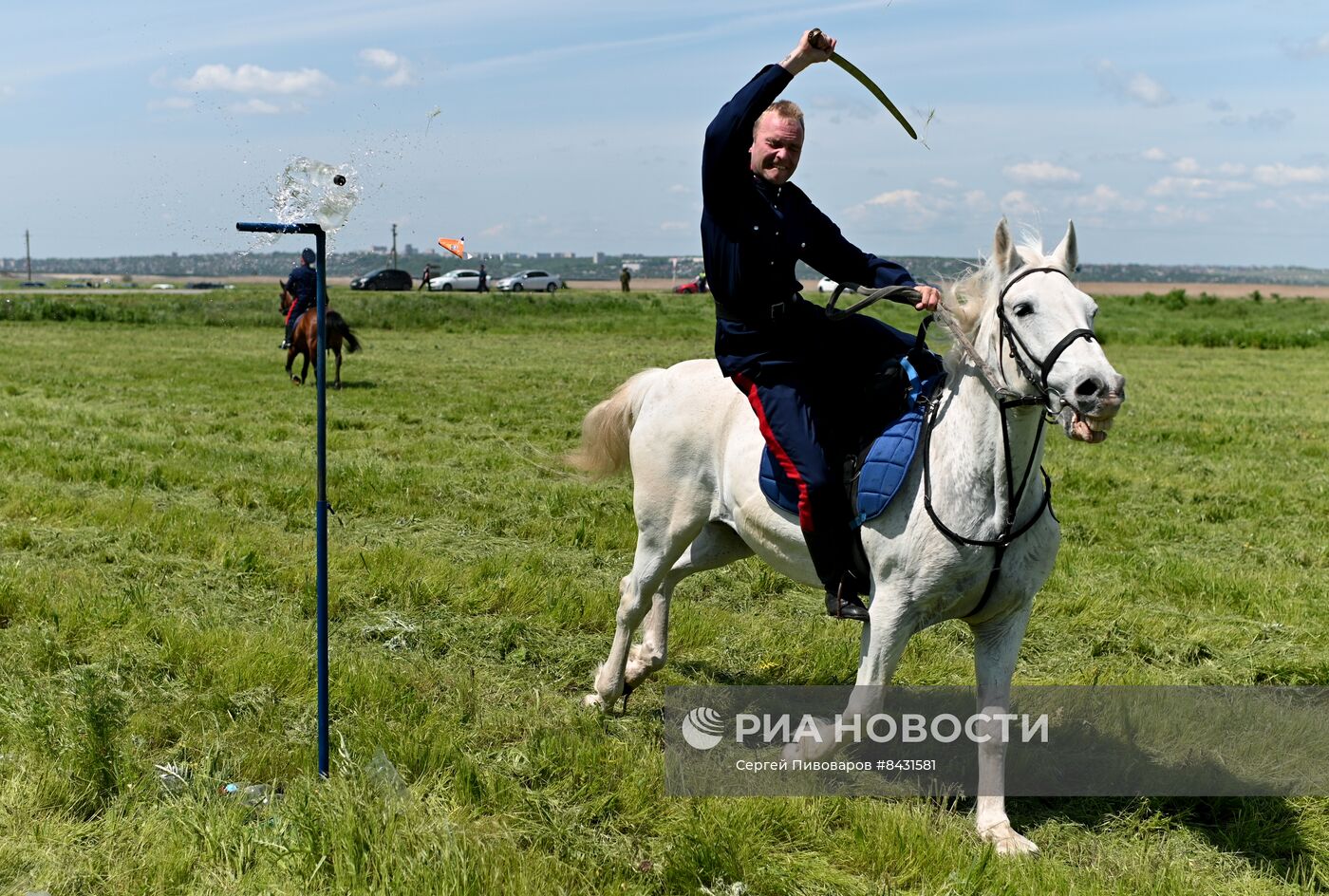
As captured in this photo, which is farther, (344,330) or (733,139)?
(344,330)

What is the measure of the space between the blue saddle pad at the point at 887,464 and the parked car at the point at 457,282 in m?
61.5

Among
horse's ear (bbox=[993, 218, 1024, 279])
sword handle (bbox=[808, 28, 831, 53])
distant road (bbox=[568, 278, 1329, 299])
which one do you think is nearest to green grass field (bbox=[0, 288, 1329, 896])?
horse's ear (bbox=[993, 218, 1024, 279])

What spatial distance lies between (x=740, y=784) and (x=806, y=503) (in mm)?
1240

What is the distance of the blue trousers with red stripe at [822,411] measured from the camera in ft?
15.0

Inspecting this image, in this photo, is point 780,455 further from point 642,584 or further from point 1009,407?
point 642,584

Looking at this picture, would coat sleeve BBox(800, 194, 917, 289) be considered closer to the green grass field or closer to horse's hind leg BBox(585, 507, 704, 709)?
horse's hind leg BBox(585, 507, 704, 709)

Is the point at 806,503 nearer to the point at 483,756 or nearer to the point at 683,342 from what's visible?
the point at 483,756

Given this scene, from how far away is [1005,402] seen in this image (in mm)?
4203

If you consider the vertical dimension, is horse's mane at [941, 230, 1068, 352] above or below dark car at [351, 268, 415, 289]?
below

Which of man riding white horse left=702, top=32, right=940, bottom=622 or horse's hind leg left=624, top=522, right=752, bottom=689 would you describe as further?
horse's hind leg left=624, top=522, right=752, bottom=689

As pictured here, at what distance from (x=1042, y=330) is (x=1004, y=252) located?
38cm

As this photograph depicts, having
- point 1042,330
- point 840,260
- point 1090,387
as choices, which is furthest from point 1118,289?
point 1090,387

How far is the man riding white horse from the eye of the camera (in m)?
4.54

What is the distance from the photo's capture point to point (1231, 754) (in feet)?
16.7
